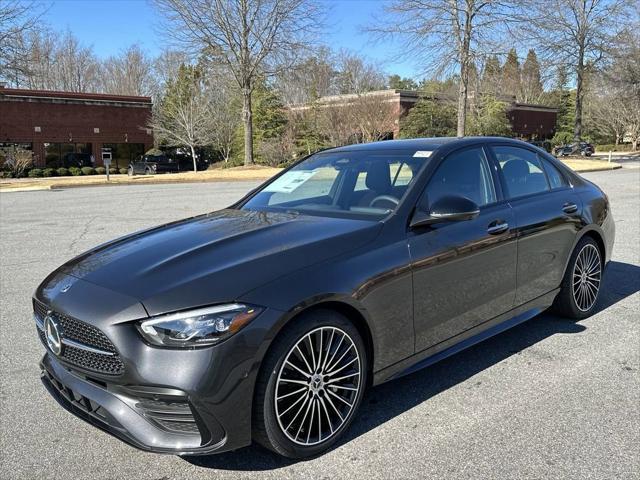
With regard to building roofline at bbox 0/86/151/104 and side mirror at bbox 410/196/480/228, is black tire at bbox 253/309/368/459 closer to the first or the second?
side mirror at bbox 410/196/480/228

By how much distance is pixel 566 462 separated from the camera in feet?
9.02

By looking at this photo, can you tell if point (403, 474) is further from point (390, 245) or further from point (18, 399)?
point (18, 399)

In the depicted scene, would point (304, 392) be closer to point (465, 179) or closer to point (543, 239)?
point (465, 179)

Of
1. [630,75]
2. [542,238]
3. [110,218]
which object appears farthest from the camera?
[630,75]

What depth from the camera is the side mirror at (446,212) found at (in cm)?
325

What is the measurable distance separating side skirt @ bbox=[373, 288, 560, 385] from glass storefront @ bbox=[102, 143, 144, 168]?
147 ft

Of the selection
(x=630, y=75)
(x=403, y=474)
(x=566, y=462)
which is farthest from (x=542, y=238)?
(x=630, y=75)

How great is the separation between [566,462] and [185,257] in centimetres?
222

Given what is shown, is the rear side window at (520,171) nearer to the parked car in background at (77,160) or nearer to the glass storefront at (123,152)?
the parked car in background at (77,160)

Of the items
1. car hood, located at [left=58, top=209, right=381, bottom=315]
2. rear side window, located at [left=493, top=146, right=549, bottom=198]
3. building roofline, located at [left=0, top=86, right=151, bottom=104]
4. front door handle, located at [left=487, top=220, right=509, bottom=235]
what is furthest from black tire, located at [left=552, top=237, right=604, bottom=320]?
building roofline, located at [left=0, top=86, right=151, bottom=104]

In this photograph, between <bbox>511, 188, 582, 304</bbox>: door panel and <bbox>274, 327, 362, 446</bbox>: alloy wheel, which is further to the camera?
<bbox>511, 188, 582, 304</bbox>: door panel

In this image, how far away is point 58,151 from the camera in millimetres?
42312

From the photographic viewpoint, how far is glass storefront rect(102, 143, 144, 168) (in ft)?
147

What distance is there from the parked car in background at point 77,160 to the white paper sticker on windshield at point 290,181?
42.0 m
